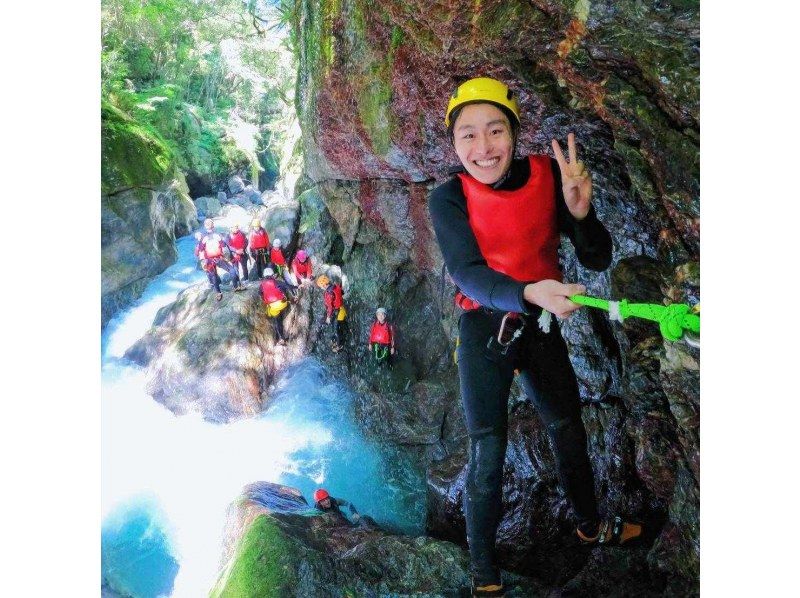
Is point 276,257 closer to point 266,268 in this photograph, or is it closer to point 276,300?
point 266,268

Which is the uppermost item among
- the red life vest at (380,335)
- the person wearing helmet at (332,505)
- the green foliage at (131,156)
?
the green foliage at (131,156)

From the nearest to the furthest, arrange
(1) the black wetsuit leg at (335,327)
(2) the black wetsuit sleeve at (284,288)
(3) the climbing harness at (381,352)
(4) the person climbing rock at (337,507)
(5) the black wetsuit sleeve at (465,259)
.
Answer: (5) the black wetsuit sleeve at (465,259) < (4) the person climbing rock at (337,507) < (3) the climbing harness at (381,352) < (1) the black wetsuit leg at (335,327) < (2) the black wetsuit sleeve at (284,288)

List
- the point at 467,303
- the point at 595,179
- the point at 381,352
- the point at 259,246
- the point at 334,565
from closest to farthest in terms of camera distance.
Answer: the point at 467,303 < the point at 595,179 < the point at 334,565 < the point at 381,352 < the point at 259,246

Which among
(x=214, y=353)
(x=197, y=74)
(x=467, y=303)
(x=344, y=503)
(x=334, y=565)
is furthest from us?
(x=214, y=353)

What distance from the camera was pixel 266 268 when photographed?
583 centimetres

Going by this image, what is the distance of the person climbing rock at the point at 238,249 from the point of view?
571cm

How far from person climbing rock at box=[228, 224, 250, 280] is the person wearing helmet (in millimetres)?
3160

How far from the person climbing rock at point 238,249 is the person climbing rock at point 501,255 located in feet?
14.5

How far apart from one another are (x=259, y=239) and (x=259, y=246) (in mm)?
93

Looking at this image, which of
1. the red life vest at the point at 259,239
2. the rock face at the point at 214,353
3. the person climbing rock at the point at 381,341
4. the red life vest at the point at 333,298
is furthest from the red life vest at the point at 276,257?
the person climbing rock at the point at 381,341

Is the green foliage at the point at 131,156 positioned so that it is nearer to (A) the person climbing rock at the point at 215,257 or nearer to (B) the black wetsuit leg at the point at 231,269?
(A) the person climbing rock at the point at 215,257

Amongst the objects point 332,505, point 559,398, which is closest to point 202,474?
point 332,505

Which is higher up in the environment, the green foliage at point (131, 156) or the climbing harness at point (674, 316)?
the green foliage at point (131, 156)
